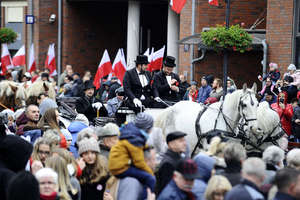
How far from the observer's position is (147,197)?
6.79 m

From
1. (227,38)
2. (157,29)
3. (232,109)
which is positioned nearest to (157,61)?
(227,38)

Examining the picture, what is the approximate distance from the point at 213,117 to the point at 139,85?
2.12 meters

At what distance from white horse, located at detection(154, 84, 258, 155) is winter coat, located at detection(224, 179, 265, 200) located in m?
4.27

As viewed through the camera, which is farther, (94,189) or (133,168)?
(94,189)

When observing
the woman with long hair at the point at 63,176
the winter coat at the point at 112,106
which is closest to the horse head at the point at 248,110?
the woman with long hair at the point at 63,176

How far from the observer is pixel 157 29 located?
1362 inches

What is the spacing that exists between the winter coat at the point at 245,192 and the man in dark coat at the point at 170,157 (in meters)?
1.34

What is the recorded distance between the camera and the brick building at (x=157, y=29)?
18688 mm

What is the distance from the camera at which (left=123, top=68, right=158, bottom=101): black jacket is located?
12.1 meters

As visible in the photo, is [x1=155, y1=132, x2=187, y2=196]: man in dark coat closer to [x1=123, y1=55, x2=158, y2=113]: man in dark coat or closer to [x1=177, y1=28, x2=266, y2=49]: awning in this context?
[x1=123, y1=55, x2=158, y2=113]: man in dark coat

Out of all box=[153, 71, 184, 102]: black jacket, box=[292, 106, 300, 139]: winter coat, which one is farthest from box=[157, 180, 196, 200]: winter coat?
box=[292, 106, 300, 139]: winter coat

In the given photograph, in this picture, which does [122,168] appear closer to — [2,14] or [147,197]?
[147,197]

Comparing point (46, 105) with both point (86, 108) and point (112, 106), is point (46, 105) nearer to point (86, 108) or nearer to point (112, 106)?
point (86, 108)

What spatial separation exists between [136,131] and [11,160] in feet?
4.61
